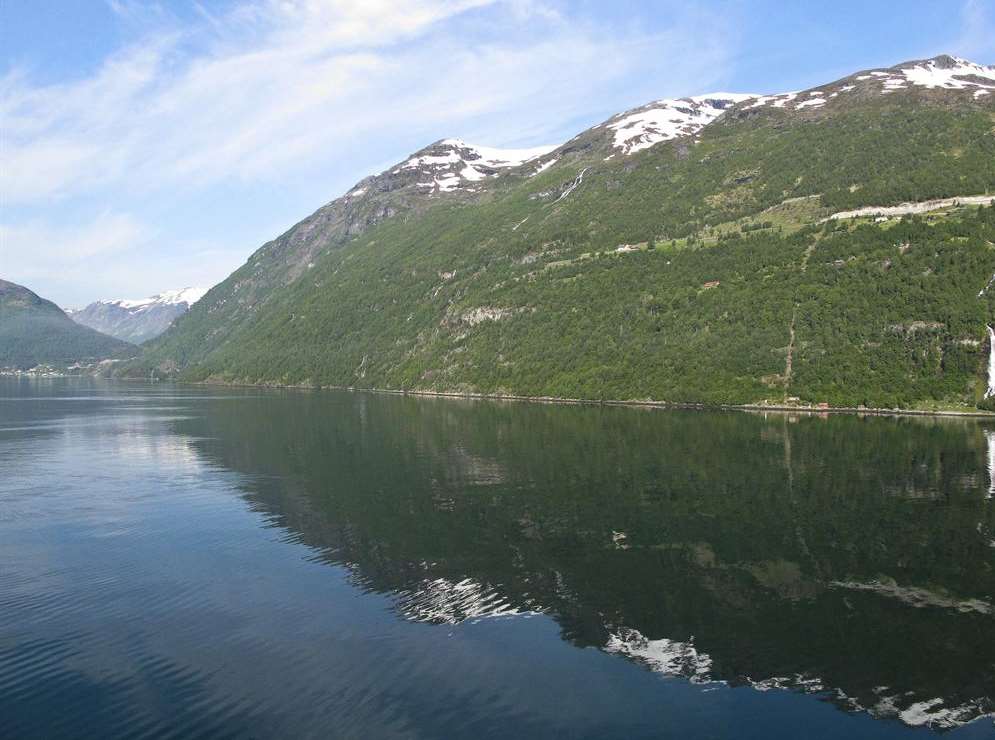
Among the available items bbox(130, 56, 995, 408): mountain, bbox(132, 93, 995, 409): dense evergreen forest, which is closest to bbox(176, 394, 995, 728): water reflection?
bbox(132, 93, 995, 409): dense evergreen forest

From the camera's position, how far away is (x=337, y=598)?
30297 mm

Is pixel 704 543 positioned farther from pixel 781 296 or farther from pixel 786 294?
pixel 781 296

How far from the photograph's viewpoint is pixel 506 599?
30031mm

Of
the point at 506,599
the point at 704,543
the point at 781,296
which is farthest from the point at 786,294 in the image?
the point at 506,599

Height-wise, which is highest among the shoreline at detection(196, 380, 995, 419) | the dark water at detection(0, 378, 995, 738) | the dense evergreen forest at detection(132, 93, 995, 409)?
the dense evergreen forest at detection(132, 93, 995, 409)

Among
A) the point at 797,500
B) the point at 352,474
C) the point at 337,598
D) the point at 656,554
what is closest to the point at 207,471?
the point at 352,474

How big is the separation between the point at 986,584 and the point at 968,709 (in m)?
12.2

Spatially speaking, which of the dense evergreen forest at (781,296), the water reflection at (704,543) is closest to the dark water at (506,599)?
the water reflection at (704,543)

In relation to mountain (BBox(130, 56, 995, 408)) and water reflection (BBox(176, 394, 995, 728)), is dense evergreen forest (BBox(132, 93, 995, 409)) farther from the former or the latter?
water reflection (BBox(176, 394, 995, 728))

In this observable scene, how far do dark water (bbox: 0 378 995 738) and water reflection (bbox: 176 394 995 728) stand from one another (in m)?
0.18

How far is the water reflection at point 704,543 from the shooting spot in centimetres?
2427

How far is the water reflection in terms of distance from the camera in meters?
24.3

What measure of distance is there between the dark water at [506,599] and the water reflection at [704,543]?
18 cm

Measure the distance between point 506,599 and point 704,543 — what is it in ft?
42.2
